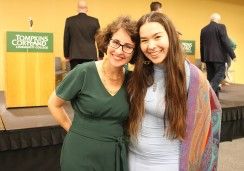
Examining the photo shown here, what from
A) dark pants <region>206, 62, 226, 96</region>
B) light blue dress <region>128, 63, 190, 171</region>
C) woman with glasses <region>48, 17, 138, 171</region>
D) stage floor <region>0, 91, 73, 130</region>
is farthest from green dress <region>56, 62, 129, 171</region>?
dark pants <region>206, 62, 226, 96</region>

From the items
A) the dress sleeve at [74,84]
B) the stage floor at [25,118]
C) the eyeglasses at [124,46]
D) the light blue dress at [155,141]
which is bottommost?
the stage floor at [25,118]

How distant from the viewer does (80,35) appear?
440 cm

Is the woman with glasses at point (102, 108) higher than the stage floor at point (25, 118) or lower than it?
higher

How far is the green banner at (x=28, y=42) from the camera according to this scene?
3945 millimetres

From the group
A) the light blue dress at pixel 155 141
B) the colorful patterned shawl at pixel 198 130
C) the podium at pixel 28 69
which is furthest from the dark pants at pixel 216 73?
the light blue dress at pixel 155 141

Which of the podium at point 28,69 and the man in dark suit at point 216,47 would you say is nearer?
the podium at point 28,69

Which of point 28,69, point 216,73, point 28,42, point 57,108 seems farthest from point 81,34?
point 57,108

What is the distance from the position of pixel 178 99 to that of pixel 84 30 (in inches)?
127

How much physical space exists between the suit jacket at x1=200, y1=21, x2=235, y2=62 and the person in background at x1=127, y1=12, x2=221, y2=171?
3314 millimetres

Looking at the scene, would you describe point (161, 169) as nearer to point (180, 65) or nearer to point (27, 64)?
point (180, 65)

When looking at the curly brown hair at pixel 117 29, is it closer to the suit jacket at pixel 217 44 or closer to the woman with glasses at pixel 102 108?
the woman with glasses at pixel 102 108

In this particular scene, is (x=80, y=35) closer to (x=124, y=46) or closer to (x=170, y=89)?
(x=124, y=46)

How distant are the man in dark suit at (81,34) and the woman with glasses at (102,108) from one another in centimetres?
298

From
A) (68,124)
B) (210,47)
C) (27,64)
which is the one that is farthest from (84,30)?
(68,124)
